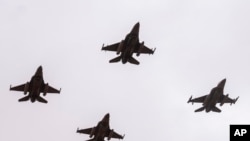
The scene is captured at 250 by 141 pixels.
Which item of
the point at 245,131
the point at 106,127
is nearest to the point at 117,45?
the point at 106,127

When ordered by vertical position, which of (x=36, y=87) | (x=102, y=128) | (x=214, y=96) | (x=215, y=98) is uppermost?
(x=214, y=96)

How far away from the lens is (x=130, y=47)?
7275 centimetres

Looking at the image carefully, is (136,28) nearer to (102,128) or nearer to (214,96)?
(102,128)

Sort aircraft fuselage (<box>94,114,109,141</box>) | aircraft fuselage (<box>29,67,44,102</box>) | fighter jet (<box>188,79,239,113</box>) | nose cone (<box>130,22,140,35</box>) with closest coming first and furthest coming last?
1. nose cone (<box>130,22,140,35</box>)
2. aircraft fuselage (<box>29,67,44,102</box>)
3. aircraft fuselage (<box>94,114,109,141</box>)
4. fighter jet (<box>188,79,239,113</box>)

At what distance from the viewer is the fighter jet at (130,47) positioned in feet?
234

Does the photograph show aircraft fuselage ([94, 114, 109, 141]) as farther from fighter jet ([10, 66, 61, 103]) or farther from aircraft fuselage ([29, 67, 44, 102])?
aircraft fuselage ([29, 67, 44, 102])

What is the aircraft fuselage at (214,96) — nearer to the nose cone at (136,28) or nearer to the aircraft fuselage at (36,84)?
the nose cone at (136,28)

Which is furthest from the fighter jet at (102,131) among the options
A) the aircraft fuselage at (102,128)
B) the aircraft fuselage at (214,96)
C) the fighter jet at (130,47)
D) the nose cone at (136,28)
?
the aircraft fuselage at (214,96)

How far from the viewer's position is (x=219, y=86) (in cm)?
7600

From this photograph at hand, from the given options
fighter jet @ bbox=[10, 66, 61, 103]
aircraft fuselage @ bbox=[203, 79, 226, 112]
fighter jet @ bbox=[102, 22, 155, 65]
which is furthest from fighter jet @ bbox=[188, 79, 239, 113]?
fighter jet @ bbox=[10, 66, 61, 103]

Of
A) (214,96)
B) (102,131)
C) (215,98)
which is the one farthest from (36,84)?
(215,98)

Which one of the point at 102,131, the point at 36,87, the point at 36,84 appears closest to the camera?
the point at 36,84

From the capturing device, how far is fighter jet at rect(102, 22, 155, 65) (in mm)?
71188

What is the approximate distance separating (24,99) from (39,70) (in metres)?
5.57
